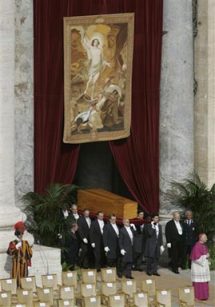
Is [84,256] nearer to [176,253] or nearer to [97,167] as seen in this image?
[176,253]

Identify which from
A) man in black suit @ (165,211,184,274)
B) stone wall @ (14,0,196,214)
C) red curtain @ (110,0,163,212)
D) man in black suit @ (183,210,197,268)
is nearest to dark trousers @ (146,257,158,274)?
man in black suit @ (165,211,184,274)

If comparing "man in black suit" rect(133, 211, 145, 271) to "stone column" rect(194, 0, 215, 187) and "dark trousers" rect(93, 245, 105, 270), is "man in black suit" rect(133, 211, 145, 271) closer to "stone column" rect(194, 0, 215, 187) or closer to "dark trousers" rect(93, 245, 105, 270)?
"dark trousers" rect(93, 245, 105, 270)

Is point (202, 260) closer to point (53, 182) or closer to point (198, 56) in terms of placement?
point (53, 182)

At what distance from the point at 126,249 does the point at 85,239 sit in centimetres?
137

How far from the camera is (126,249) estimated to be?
29.8 m

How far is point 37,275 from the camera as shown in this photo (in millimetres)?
27594

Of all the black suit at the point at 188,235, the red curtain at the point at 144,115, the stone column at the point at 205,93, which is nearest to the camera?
the black suit at the point at 188,235

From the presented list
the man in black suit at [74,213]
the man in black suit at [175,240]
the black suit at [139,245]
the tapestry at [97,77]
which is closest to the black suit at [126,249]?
the black suit at [139,245]

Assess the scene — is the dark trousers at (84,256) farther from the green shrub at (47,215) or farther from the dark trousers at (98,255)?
the green shrub at (47,215)

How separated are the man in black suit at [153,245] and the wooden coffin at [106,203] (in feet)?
4.27

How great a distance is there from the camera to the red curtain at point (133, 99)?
30281mm

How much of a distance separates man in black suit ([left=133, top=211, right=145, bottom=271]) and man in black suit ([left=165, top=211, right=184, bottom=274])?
790mm

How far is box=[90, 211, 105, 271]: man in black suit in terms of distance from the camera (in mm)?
30281

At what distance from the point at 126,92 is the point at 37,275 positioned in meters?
7.10
